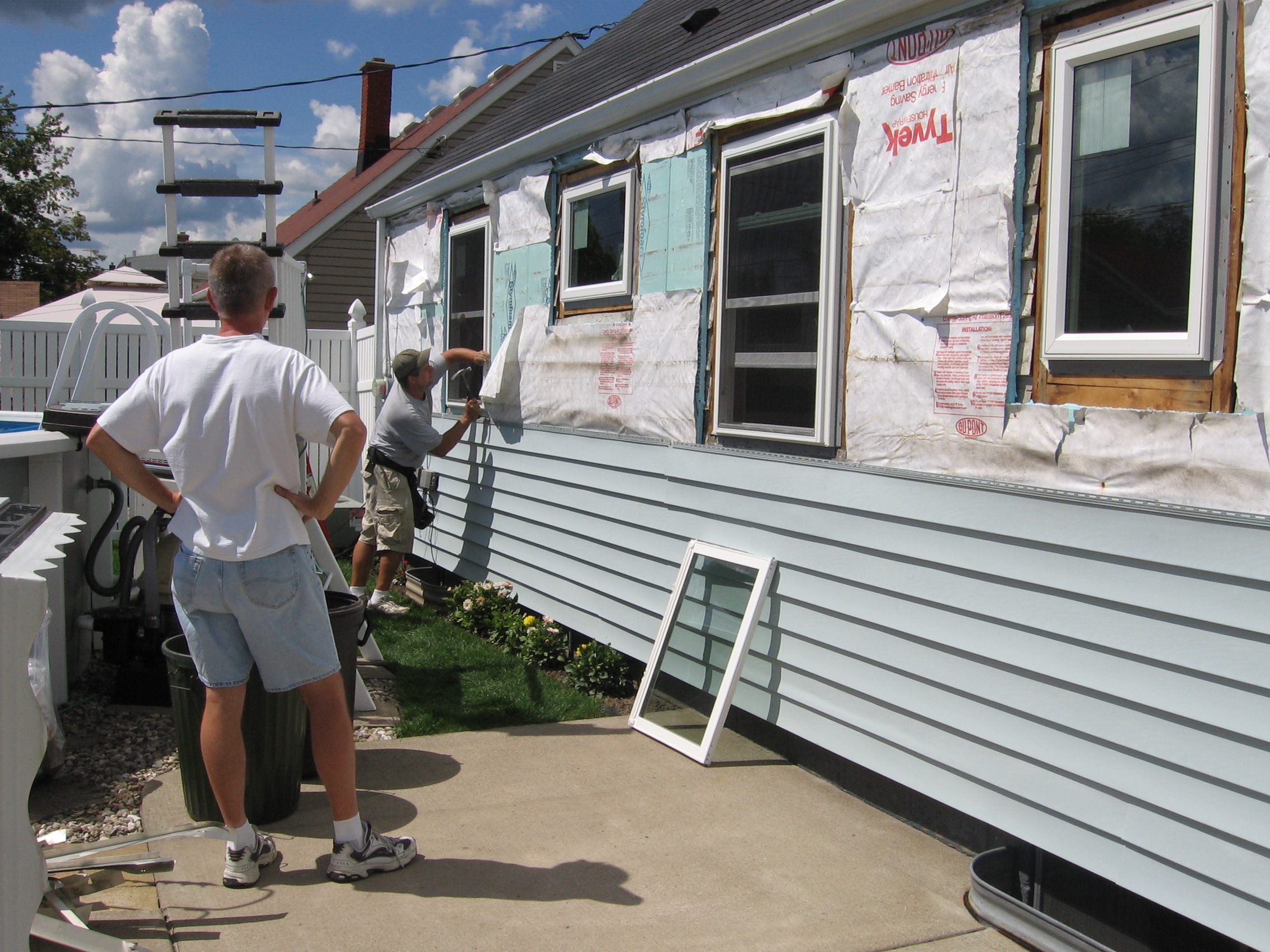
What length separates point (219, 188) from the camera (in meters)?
6.25

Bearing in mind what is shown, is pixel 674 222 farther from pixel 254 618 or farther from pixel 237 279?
pixel 254 618

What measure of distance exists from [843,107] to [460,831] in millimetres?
3223

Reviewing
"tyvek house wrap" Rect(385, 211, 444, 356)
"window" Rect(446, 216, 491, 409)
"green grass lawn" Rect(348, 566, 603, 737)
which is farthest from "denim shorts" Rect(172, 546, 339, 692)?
"tyvek house wrap" Rect(385, 211, 444, 356)

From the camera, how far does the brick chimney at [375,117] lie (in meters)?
19.1

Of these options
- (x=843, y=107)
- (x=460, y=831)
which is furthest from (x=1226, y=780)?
(x=843, y=107)

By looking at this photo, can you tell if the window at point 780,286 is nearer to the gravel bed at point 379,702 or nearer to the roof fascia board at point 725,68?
the roof fascia board at point 725,68

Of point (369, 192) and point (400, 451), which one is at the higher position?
point (369, 192)

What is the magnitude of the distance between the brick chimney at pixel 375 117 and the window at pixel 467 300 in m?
12.2

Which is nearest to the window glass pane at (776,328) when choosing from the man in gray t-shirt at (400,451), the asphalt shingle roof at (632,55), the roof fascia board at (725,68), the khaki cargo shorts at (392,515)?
the roof fascia board at (725,68)

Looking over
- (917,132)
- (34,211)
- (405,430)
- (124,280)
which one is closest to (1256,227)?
(917,132)

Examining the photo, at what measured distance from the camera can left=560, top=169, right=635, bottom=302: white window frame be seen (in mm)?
5668

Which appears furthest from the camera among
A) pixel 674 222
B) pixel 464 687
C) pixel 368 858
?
pixel 464 687

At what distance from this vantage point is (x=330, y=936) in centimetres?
299

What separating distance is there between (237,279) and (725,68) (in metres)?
2.62
